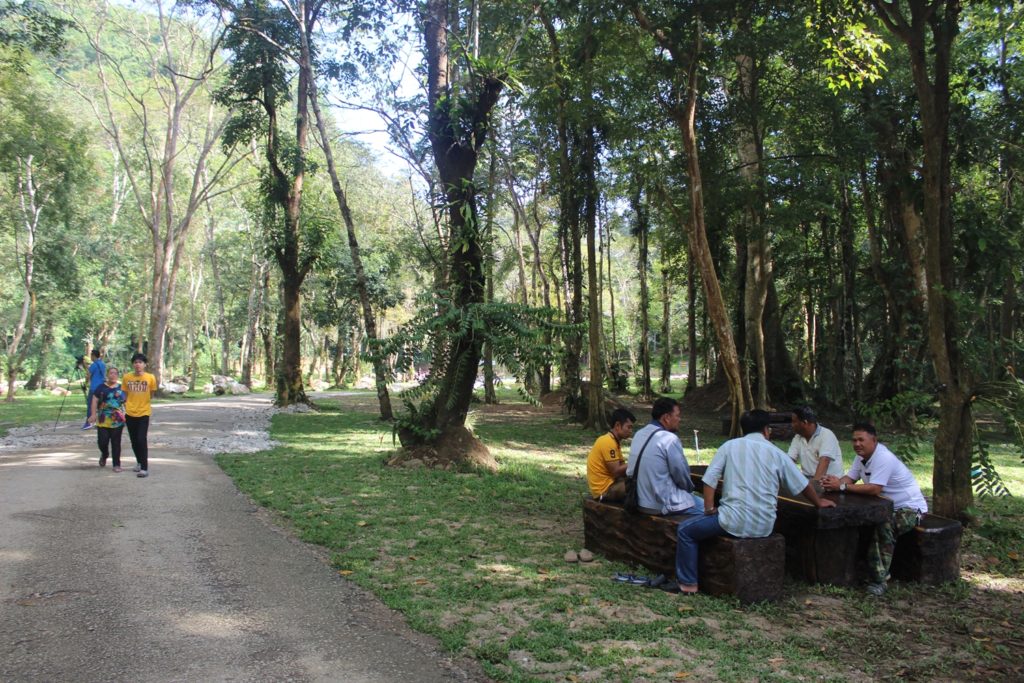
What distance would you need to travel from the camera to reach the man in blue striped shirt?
517 centimetres

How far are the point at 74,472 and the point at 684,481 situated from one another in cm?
846

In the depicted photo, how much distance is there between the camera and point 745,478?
5.21 meters

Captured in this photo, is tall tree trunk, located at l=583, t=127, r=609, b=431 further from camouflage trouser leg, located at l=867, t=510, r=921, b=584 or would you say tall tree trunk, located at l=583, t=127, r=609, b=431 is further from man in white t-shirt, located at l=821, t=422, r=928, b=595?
camouflage trouser leg, located at l=867, t=510, r=921, b=584

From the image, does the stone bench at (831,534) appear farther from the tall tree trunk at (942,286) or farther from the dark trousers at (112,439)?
the dark trousers at (112,439)

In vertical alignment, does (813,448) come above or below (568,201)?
below

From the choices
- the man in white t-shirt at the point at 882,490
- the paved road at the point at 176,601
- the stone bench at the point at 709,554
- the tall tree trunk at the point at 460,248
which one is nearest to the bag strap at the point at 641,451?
the stone bench at the point at 709,554

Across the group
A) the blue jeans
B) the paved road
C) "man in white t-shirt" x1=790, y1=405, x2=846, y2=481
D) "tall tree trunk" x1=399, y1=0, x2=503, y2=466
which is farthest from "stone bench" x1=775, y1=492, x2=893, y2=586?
"tall tree trunk" x1=399, y1=0, x2=503, y2=466

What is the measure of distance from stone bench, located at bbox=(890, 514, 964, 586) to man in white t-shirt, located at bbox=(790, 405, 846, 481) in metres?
0.81

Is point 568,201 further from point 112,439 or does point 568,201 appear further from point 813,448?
point 813,448

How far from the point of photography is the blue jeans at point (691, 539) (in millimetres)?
5277

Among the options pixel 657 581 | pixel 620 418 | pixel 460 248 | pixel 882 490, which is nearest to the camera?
pixel 657 581

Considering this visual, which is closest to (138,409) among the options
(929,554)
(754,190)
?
(929,554)

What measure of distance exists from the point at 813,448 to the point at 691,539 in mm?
2050

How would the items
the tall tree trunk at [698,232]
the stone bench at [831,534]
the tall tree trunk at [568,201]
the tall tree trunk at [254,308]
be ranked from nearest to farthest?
the stone bench at [831,534] → the tall tree trunk at [698,232] → the tall tree trunk at [568,201] → the tall tree trunk at [254,308]
